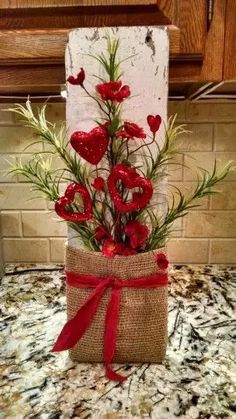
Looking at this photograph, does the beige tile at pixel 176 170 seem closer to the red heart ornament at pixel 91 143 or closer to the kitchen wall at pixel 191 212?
the kitchen wall at pixel 191 212

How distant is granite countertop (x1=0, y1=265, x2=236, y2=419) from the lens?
0.51 m

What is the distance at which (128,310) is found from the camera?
0.57 meters

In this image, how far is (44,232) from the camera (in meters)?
1.02

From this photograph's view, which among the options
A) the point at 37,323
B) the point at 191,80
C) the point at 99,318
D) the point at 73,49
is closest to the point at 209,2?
the point at 191,80

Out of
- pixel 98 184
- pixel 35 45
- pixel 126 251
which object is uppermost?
pixel 35 45

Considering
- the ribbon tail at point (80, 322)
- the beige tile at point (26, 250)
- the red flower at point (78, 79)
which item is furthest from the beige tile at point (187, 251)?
the red flower at point (78, 79)

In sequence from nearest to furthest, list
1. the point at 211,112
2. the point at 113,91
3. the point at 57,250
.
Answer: the point at 113,91
the point at 211,112
the point at 57,250

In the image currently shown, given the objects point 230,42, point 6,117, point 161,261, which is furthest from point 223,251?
point 6,117

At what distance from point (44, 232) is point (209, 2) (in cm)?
73

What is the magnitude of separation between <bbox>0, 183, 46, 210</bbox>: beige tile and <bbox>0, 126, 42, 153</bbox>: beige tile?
0.34 feet

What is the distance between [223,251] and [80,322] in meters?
0.59

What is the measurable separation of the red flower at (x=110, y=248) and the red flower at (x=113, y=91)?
224 mm

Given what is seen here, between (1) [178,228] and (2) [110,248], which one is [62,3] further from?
(1) [178,228]

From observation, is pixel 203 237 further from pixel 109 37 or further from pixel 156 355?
pixel 109 37
